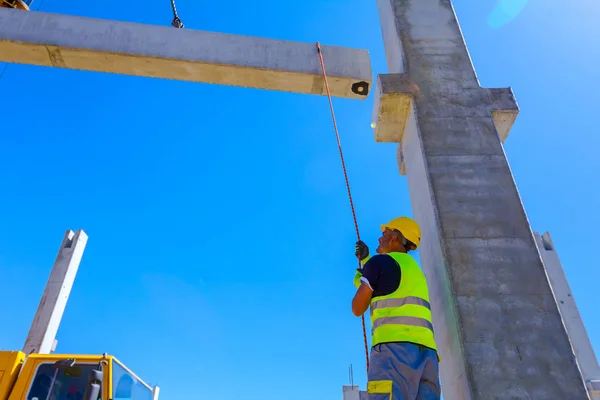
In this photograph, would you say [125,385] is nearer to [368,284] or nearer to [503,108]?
[368,284]

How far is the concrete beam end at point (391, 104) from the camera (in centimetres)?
405

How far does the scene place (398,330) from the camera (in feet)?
8.38

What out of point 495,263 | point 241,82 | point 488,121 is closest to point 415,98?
point 488,121

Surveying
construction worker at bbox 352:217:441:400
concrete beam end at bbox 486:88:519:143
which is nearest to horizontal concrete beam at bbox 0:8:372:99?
concrete beam end at bbox 486:88:519:143

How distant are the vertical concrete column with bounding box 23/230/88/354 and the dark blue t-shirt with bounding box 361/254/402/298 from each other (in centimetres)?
747

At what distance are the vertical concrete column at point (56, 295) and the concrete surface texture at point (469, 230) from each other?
23.7ft

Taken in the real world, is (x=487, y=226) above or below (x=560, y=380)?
above

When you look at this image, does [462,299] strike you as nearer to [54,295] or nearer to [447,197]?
[447,197]

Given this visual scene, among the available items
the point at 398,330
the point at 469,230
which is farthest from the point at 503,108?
the point at 398,330

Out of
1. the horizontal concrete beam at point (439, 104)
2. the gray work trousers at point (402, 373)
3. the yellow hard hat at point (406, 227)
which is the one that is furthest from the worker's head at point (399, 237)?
the horizontal concrete beam at point (439, 104)

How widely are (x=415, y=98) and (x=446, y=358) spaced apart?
7.14ft

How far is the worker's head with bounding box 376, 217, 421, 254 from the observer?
3.26m

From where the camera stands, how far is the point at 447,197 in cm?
347

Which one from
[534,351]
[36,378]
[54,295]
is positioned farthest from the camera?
[54,295]
